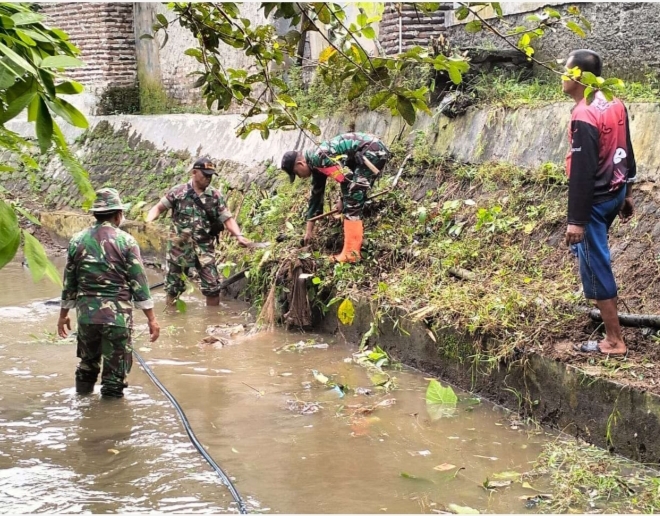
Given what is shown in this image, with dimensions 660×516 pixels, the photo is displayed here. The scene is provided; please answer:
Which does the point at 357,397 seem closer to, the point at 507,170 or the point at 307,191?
the point at 507,170

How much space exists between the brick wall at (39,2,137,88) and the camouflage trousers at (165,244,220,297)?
9.47 meters

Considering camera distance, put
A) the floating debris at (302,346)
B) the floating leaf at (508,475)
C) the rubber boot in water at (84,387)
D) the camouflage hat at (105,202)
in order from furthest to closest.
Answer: the floating debris at (302,346) → the rubber boot in water at (84,387) → the camouflage hat at (105,202) → the floating leaf at (508,475)

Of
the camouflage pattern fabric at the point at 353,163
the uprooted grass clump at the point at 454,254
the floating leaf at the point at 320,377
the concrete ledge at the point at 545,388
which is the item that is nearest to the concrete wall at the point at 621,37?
the uprooted grass clump at the point at 454,254

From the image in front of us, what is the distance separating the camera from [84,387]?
21.8ft

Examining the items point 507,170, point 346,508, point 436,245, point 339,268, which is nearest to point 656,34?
point 507,170

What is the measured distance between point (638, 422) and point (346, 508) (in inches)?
75.0

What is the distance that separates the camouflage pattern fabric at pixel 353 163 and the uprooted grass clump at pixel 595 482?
13.3ft

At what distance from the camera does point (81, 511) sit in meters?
4.54

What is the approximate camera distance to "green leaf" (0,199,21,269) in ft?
7.03

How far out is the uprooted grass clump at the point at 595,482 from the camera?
14.4ft

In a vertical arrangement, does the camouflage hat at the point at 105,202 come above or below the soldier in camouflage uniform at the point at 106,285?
above

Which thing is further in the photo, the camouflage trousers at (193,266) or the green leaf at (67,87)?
the camouflage trousers at (193,266)

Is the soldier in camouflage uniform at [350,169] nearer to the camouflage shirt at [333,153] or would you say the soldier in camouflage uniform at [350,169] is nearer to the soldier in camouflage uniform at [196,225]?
the camouflage shirt at [333,153]

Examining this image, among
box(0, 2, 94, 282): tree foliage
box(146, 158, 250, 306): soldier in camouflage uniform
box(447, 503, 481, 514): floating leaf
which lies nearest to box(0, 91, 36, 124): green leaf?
box(0, 2, 94, 282): tree foliage
